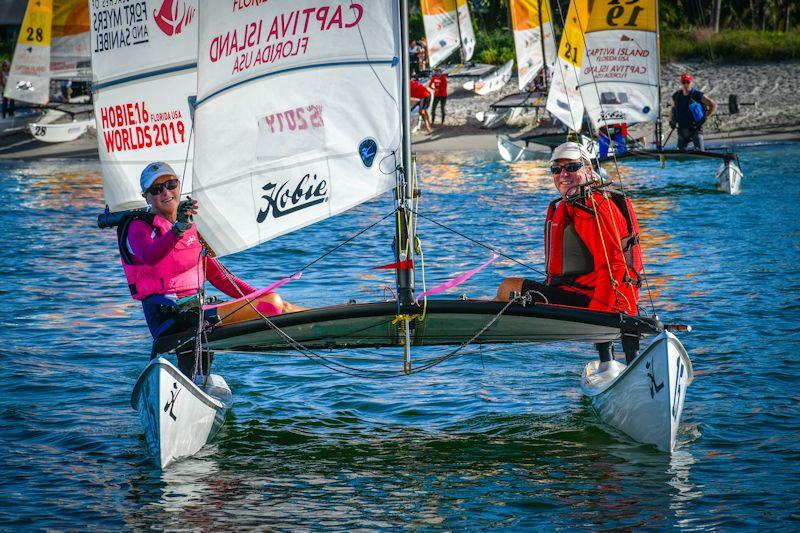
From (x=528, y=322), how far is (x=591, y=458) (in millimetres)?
913

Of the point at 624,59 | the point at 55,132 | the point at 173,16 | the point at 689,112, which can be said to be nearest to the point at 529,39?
the point at 624,59

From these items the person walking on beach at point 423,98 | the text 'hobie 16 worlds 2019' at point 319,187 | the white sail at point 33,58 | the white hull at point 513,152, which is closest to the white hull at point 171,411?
the text 'hobie 16 worlds 2019' at point 319,187

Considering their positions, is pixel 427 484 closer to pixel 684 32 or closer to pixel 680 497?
pixel 680 497

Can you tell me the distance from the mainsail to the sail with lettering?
5.98 meters

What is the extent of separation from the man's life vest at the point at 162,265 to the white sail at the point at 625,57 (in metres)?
14.9

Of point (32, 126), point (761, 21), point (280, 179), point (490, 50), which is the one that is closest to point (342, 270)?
point (280, 179)

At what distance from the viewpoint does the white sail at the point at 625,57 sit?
2047 centimetres

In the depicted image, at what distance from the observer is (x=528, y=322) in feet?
21.9

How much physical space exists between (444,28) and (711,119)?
35.1 ft

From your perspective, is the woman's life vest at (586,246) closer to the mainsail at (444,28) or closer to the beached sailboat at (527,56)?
the beached sailboat at (527,56)

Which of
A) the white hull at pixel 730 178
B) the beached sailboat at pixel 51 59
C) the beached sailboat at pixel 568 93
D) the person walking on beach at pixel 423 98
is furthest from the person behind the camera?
the person walking on beach at pixel 423 98

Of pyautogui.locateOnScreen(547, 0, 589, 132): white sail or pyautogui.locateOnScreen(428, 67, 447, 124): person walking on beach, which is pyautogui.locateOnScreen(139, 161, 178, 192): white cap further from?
pyautogui.locateOnScreen(428, 67, 447, 124): person walking on beach

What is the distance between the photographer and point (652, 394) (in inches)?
255

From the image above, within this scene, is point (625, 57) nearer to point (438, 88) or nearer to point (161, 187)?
point (438, 88)
